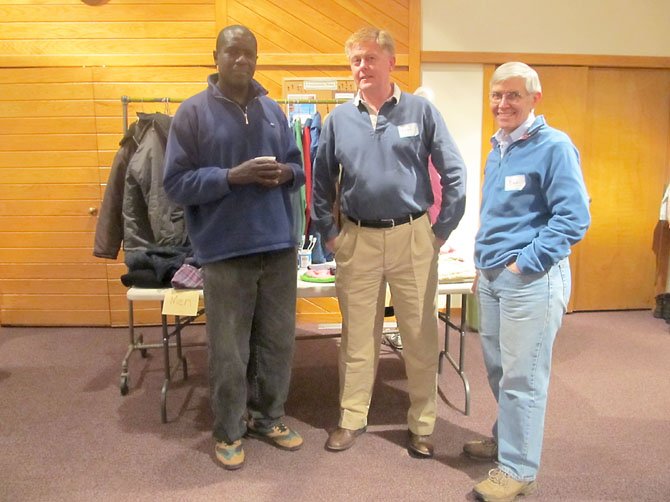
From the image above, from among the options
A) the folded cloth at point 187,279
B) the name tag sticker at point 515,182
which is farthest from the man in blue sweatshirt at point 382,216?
the folded cloth at point 187,279

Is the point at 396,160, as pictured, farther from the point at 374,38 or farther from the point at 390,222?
the point at 374,38

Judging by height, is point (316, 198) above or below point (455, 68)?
below

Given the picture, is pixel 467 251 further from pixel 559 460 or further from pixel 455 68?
pixel 559 460

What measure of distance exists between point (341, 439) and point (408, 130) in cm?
130

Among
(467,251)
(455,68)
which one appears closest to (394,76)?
(455,68)

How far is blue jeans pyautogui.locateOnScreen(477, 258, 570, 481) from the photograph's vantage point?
1675 millimetres

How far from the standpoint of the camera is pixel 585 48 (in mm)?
4016

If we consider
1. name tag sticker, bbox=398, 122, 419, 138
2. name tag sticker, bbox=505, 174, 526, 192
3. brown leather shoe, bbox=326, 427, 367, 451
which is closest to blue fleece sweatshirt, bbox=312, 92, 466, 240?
name tag sticker, bbox=398, 122, 419, 138

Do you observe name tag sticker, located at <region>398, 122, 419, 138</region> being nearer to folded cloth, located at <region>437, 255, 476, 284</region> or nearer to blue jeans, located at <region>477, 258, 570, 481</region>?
blue jeans, located at <region>477, 258, 570, 481</region>

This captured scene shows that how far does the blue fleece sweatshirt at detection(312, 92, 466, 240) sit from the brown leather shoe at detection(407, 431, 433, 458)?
85 cm

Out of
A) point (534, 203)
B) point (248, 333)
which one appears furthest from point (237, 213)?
point (534, 203)

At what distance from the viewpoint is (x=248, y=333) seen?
6.77ft

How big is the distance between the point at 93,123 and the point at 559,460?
3579mm

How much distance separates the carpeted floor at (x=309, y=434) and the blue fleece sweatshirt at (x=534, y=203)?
0.92 m
